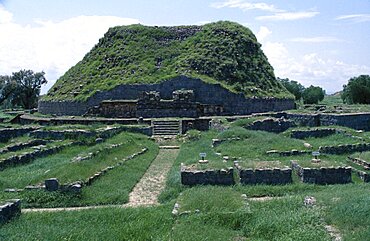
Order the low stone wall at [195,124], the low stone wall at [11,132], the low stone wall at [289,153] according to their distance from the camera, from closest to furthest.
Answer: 1. the low stone wall at [289,153]
2. the low stone wall at [11,132]
3. the low stone wall at [195,124]

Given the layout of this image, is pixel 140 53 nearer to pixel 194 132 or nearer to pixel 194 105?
pixel 194 105

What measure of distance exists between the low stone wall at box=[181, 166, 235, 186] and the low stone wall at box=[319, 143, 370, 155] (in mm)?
4925

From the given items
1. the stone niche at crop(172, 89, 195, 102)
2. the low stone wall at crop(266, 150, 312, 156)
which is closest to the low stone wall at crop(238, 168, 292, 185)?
the low stone wall at crop(266, 150, 312, 156)

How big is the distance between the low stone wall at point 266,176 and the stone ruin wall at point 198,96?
1814cm

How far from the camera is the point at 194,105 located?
27.6 meters

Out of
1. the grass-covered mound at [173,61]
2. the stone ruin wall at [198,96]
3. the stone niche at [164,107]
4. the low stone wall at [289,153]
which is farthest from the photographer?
the grass-covered mound at [173,61]

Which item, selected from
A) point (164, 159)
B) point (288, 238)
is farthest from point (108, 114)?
point (288, 238)

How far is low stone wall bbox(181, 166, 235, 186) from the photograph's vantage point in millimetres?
11094

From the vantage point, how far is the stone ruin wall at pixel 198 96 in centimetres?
2952

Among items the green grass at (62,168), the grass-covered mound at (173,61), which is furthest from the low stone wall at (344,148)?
the grass-covered mound at (173,61)

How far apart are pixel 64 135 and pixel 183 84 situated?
12.2 metres

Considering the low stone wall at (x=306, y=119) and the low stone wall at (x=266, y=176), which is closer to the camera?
the low stone wall at (x=266, y=176)

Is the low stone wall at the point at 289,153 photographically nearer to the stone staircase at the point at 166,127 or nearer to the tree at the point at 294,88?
the stone staircase at the point at 166,127

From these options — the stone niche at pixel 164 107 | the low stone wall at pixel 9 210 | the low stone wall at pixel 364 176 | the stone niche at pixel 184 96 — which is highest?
the stone niche at pixel 184 96
